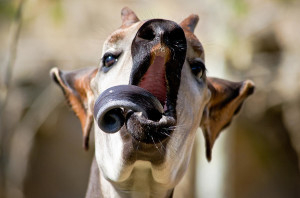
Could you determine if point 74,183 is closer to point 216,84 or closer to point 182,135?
point 216,84

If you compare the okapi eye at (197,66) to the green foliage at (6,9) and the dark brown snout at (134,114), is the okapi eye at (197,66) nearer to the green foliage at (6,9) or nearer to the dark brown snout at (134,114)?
the dark brown snout at (134,114)

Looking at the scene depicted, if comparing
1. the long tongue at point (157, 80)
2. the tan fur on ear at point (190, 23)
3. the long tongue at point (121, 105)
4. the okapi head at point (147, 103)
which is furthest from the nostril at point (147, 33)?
the tan fur on ear at point (190, 23)

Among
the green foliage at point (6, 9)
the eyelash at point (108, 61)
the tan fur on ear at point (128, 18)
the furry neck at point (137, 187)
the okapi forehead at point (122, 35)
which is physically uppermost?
the green foliage at point (6, 9)

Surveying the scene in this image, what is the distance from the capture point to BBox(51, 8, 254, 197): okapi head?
268cm

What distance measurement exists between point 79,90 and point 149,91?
1.37 metres

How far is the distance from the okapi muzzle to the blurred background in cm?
765

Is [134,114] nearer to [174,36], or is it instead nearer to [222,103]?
[174,36]

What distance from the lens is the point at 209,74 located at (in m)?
10.4

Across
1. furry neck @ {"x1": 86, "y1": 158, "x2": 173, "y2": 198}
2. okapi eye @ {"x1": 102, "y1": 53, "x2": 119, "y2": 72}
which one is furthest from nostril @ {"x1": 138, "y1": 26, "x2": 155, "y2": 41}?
furry neck @ {"x1": 86, "y1": 158, "x2": 173, "y2": 198}

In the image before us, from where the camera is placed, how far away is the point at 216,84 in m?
4.15

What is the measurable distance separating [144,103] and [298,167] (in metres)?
10.1

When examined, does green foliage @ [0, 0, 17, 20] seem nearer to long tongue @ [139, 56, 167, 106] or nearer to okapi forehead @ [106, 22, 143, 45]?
okapi forehead @ [106, 22, 143, 45]

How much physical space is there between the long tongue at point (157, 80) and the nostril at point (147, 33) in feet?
0.38

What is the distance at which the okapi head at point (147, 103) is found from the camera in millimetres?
2682
